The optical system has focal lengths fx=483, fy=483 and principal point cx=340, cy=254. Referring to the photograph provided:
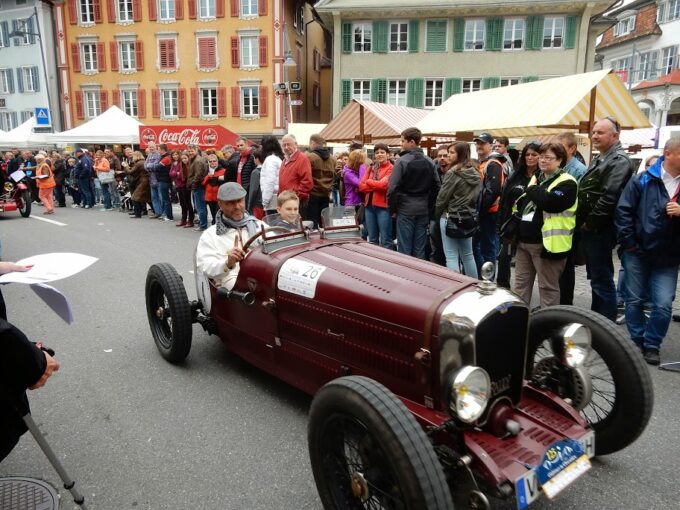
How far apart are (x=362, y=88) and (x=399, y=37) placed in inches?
127

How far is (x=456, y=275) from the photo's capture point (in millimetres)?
2723

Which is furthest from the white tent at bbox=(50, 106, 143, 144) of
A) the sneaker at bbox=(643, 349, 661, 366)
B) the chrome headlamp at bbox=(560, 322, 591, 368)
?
the chrome headlamp at bbox=(560, 322, 591, 368)

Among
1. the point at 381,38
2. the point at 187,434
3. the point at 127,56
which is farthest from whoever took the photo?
the point at 127,56

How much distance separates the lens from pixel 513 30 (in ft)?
81.5

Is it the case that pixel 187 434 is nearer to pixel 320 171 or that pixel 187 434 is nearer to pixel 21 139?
pixel 320 171

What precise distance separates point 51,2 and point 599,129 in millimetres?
36528

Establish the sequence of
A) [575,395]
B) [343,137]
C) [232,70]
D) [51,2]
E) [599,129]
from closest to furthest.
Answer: [575,395]
[599,129]
[343,137]
[232,70]
[51,2]

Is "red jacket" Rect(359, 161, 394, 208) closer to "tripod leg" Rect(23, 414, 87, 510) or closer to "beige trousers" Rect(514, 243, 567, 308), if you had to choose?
"beige trousers" Rect(514, 243, 567, 308)

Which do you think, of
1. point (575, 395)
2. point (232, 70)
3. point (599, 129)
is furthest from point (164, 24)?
point (575, 395)

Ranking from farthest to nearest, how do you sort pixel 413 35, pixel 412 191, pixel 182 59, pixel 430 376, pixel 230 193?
1. pixel 182 59
2. pixel 413 35
3. pixel 412 191
4. pixel 230 193
5. pixel 430 376

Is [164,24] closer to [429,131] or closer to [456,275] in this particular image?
[429,131]

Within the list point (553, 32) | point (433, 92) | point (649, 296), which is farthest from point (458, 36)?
point (649, 296)

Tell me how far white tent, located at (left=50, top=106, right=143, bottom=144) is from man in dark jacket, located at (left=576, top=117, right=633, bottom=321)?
16799 millimetres

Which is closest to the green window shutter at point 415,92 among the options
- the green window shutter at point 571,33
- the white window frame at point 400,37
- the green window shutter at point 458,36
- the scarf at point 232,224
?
the white window frame at point 400,37
